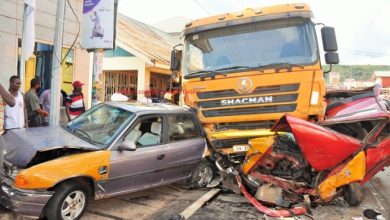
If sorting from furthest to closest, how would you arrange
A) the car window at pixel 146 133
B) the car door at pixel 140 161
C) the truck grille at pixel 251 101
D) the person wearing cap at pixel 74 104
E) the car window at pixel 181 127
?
1. the person wearing cap at pixel 74 104
2. the truck grille at pixel 251 101
3. the car window at pixel 181 127
4. the car window at pixel 146 133
5. the car door at pixel 140 161

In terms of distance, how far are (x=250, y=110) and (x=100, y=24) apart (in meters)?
3.31

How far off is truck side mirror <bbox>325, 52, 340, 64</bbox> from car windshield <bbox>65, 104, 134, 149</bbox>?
3.60 meters

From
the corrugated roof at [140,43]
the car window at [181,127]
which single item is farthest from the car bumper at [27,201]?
the corrugated roof at [140,43]

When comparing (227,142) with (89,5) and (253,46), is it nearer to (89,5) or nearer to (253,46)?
(253,46)

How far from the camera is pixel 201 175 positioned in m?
6.78

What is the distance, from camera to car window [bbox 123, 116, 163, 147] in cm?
556

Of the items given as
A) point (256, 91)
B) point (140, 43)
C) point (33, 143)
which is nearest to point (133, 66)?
point (140, 43)

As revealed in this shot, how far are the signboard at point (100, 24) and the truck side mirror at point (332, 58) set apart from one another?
13.1 feet

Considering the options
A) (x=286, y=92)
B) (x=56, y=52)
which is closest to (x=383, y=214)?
(x=286, y=92)

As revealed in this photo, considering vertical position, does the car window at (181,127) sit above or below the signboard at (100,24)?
below

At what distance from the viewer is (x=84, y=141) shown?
5.27 meters

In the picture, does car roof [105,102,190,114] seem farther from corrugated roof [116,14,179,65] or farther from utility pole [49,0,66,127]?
corrugated roof [116,14,179,65]

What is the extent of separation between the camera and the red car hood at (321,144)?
570cm

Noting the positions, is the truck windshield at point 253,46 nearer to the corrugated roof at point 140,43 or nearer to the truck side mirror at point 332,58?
the truck side mirror at point 332,58
